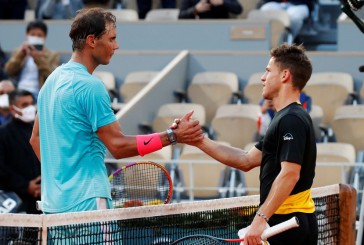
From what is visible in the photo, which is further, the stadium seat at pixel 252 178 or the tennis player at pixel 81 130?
the stadium seat at pixel 252 178

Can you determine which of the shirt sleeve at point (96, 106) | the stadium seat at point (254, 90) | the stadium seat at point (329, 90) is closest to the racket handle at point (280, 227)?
the shirt sleeve at point (96, 106)

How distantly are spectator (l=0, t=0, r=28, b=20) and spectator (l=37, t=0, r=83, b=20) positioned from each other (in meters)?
0.32

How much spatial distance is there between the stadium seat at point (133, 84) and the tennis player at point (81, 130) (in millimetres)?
8260

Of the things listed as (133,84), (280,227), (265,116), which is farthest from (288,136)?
(133,84)

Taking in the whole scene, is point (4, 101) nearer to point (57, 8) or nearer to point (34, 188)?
point (34, 188)

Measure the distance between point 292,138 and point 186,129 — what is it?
668mm

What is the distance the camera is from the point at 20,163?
9.70m

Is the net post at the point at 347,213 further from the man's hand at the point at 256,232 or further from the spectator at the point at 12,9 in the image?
the spectator at the point at 12,9

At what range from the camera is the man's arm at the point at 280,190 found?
5.66 meters

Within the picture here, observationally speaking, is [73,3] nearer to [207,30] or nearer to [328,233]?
[207,30]

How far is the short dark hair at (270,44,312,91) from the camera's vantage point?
19.5ft

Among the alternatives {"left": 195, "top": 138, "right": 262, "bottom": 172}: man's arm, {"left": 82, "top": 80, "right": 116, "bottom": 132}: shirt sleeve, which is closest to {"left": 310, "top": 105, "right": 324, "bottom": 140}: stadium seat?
{"left": 195, "top": 138, "right": 262, "bottom": 172}: man's arm

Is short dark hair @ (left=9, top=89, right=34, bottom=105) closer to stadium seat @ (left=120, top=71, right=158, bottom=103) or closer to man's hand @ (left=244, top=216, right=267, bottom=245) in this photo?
stadium seat @ (left=120, top=71, right=158, bottom=103)

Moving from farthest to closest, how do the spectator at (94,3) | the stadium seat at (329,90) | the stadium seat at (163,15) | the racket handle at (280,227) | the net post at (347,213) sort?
the spectator at (94,3), the stadium seat at (163,15), the stadium seat at (329,90), the net post at (347,213), the racket handle at (280,227)
